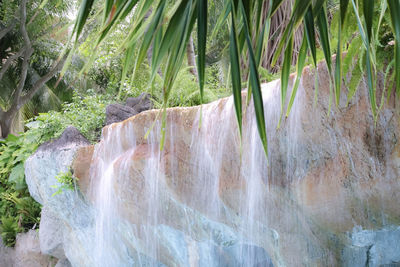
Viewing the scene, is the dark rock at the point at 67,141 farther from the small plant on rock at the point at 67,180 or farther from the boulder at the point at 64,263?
the boulder at the point at 64,263

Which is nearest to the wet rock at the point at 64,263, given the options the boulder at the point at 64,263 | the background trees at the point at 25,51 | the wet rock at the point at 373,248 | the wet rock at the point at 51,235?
the boulder at the point at 64,263

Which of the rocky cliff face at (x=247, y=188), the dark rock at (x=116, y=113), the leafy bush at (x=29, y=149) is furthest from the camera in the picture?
the leafy bush at (x=29, y=149)

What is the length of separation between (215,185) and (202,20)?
8.28ft

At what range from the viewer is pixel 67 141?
5961 millimetres

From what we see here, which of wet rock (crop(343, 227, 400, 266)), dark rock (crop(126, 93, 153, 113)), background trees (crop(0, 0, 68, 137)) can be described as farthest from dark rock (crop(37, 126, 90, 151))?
background trees (crop(0, 0, 68, 137))

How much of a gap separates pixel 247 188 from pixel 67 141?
313 centimetres

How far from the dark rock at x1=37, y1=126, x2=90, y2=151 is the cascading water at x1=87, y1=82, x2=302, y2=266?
0.72m

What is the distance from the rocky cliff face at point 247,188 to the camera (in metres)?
3.39

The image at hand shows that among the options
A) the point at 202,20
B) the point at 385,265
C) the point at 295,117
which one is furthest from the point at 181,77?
the point at 202,20

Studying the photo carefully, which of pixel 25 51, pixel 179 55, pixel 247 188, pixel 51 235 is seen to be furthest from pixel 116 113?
pixel 25 51

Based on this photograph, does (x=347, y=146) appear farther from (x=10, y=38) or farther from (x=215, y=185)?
(x=10, y=38)

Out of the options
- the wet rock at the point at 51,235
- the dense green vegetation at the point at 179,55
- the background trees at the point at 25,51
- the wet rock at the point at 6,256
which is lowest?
the wet rock at the point at 6,256

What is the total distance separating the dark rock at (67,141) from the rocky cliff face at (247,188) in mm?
282

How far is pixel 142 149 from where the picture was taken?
4707 mm
